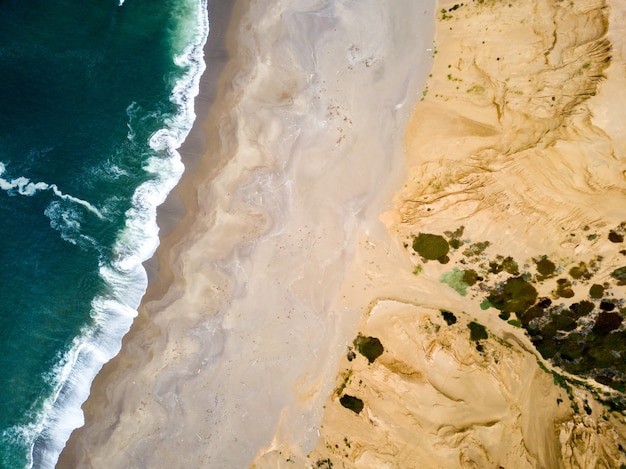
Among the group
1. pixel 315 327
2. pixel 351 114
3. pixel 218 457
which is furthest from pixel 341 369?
pixel 351 114

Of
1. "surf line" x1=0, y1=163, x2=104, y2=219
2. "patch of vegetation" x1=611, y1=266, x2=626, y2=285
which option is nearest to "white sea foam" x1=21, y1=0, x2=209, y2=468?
"surf line" x1=0, y1=163, x2=104, y2=219

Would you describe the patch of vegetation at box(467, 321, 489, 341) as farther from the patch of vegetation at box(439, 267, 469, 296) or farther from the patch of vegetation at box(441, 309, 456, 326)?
the patch of vegetation at box(439, 267, 469, 296)

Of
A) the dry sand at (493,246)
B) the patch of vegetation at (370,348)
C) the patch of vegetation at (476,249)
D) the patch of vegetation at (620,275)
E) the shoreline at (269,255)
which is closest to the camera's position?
the dry sand at (493,246)

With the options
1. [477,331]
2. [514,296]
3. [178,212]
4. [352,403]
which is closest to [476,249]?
[514,296]

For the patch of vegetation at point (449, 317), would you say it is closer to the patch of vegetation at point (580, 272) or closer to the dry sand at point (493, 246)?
the dry sand at point (493, 246)

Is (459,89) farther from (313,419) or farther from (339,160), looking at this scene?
(313,419)

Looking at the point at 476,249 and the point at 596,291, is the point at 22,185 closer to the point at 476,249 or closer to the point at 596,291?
the point at 476,249

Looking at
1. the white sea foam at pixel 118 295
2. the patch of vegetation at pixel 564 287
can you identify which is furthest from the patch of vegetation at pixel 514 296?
the white sea foam at pixel 118 295
